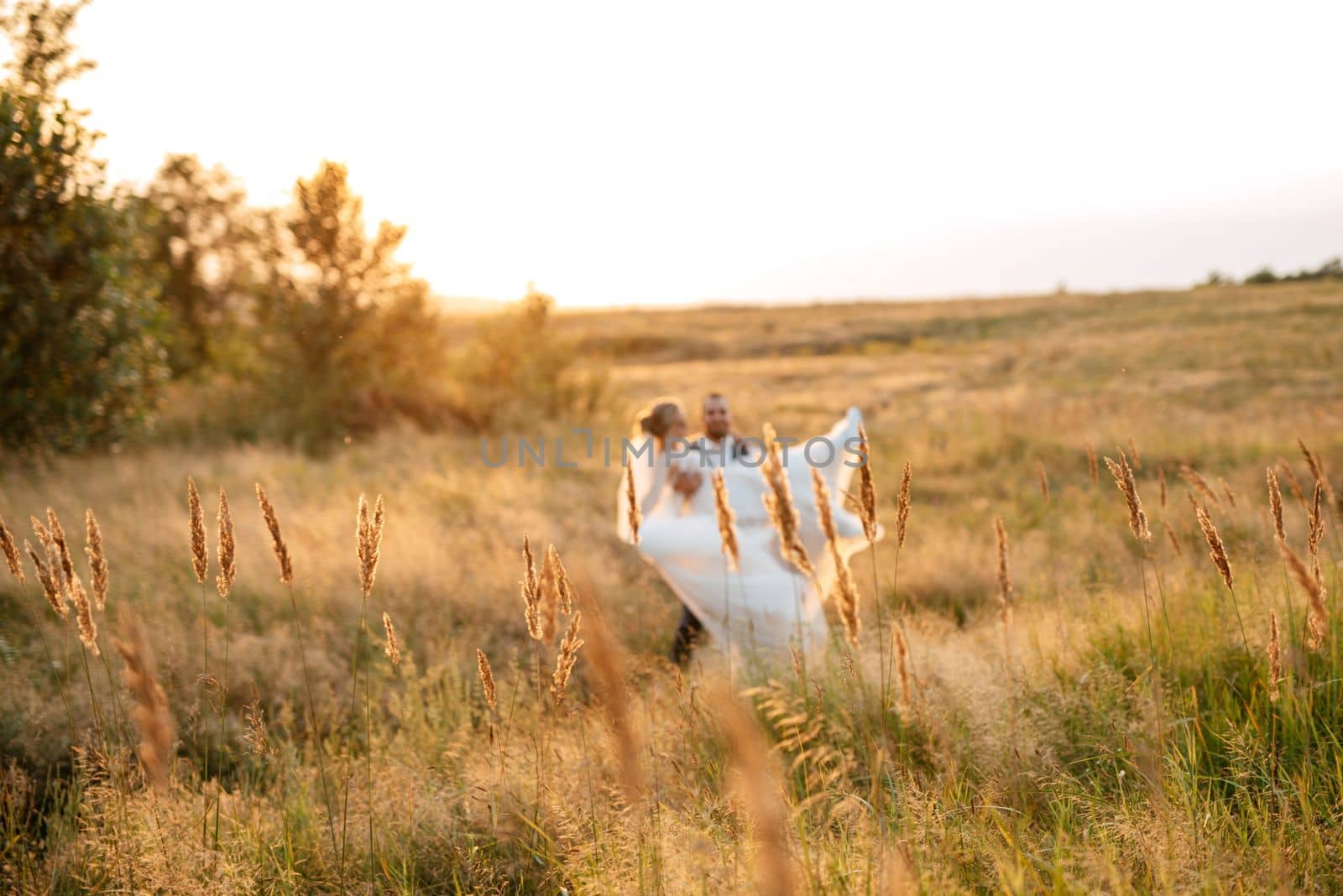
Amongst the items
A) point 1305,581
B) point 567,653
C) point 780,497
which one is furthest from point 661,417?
point 1305,581

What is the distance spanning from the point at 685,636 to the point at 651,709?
8.29ft

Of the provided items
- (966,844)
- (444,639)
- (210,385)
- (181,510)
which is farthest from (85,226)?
(966,844)

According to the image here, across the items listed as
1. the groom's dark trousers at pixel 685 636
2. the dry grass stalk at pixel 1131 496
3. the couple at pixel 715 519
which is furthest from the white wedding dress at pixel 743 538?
the dry grass stalk at pixel 1131 496

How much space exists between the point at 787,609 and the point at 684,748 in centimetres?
314

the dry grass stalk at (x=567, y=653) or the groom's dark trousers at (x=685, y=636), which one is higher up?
the dry grass stalk at (x=567, y=653)

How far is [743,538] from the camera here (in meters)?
6.64

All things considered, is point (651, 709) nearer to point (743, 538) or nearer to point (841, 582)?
point (841, 582)

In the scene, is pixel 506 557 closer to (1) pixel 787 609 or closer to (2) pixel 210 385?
(1) pixel 787 609

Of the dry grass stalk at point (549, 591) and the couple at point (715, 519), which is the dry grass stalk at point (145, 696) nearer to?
the dry grass stalk at point (549, 591)

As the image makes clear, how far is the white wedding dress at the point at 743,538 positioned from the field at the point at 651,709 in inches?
21.6

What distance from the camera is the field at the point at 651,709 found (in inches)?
93.9

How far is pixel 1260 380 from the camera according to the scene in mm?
21984

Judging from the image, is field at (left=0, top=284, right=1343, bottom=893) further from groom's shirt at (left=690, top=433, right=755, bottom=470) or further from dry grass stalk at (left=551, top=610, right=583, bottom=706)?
groom's shirt at (left=690, top=433, right=755, bottom=470)

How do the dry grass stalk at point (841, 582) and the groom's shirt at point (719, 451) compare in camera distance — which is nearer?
the dry grass stalk at point (841, 582)
